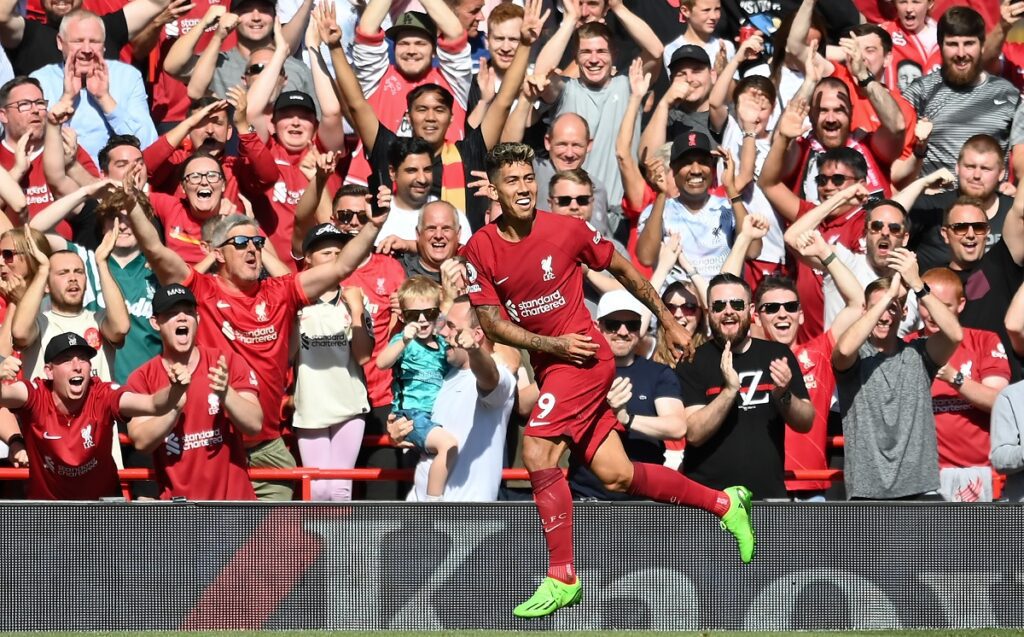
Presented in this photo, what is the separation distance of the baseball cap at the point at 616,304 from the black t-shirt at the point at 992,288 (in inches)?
94.0

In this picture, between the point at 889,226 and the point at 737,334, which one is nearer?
the point at 737,334

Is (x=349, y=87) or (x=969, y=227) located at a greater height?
(x=349, y=87)

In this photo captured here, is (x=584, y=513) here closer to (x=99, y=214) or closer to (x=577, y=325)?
(x=577, y=325)

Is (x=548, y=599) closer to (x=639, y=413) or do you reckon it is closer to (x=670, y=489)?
(x=670, y=489)

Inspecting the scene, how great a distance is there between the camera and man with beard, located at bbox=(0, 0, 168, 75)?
484 inches

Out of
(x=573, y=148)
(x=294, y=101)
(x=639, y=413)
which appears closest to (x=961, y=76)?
(x=573, y=148)

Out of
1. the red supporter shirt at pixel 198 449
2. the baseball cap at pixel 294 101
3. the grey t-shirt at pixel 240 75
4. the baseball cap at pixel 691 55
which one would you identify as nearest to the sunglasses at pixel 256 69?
the grey t-shirt at pixel 240 75

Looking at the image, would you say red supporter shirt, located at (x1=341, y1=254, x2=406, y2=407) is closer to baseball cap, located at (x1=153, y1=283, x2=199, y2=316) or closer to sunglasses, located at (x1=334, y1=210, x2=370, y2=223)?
sunglasses, located at (x1=334, y1=210, x2=370, y2=223)

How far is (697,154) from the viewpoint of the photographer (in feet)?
36.9

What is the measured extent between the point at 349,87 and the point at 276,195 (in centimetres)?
93

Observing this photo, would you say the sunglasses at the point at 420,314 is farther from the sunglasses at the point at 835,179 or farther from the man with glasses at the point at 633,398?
the sunglasses at the point at 835,179

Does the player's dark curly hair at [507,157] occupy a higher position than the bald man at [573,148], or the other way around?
the player's dark curly hair at [507,157]

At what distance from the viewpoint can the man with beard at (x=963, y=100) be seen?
1230 cm

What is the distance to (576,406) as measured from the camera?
318 inches
